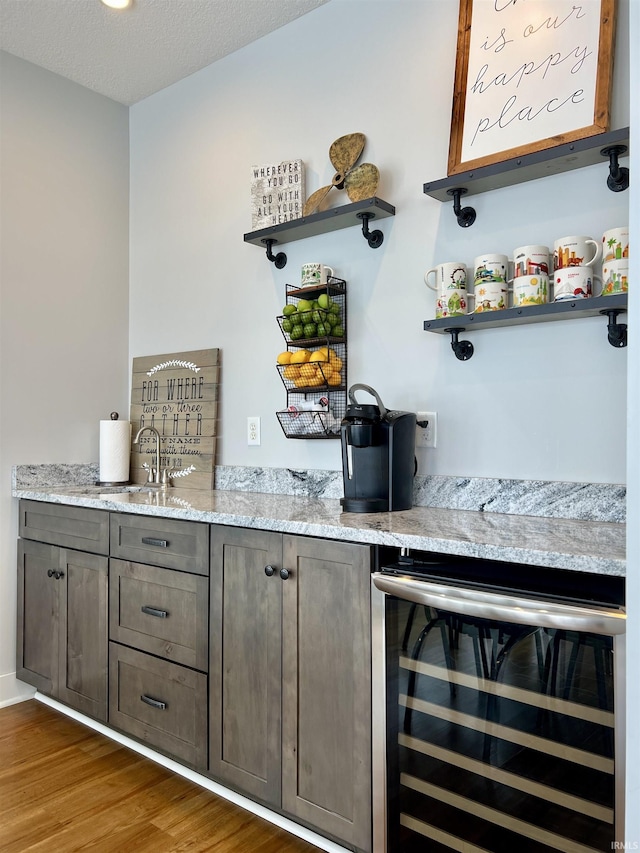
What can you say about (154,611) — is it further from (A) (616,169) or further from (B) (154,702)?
(A) (616,169)

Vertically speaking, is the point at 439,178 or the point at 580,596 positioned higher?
the point at 439,178

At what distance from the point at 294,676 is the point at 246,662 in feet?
0.62

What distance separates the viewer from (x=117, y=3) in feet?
8.06

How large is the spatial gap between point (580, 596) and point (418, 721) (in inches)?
20.0

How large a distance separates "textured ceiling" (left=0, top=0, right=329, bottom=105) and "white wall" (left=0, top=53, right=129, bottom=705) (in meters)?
0.17

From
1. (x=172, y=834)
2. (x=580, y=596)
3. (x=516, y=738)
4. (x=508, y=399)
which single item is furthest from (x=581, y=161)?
(x=172, y=834)

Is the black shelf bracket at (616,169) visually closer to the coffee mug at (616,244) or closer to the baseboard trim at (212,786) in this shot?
the coffee mug at (616,244)

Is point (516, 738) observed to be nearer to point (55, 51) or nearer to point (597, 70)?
point (597, 70)

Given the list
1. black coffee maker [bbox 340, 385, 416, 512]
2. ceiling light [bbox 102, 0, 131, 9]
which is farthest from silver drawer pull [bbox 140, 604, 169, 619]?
ceiling light [bbox 102, 0, 131, 9]

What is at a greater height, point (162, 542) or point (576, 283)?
point (576, 283)

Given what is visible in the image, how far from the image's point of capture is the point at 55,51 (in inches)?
111

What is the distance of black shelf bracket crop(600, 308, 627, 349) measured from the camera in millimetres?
1700

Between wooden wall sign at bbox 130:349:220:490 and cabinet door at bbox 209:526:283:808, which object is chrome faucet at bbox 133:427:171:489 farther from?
cabinet door at bbox 209:526:283:808

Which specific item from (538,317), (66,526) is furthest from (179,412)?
(538,317)
